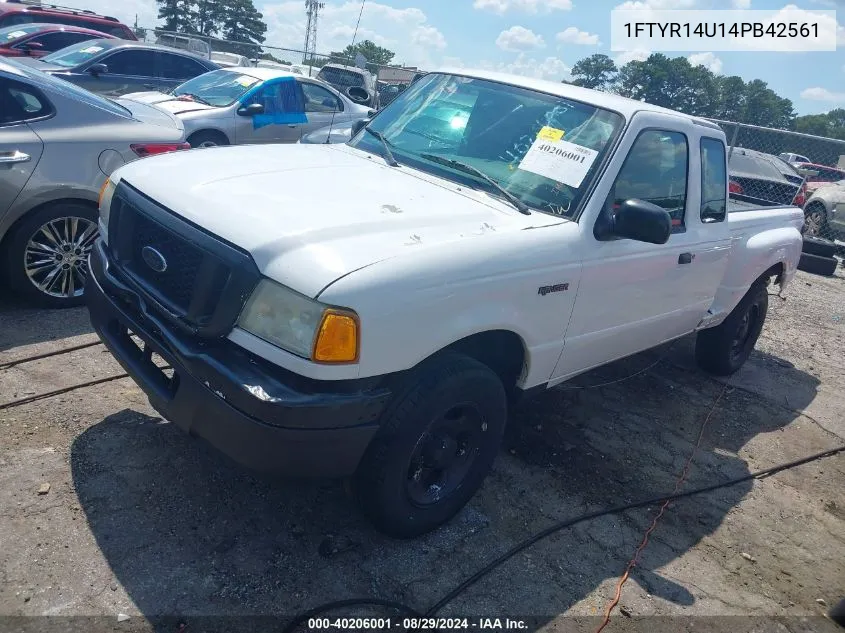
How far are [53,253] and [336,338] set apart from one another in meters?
3.18

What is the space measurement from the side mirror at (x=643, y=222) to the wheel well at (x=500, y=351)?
0.77 meters

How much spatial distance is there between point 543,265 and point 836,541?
2.41 m

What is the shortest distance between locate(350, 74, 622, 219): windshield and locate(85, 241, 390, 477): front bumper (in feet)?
4.85

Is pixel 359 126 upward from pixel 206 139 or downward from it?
upward

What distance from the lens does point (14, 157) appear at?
14.5 feet

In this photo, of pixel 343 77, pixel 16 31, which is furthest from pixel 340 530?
pixel 16 31

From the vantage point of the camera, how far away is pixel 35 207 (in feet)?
14.9

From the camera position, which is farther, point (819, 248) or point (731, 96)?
point (731, 96)

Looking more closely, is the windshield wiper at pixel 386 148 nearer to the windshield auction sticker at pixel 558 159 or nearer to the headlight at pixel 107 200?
the windshield auction sticker at pixel 558 159

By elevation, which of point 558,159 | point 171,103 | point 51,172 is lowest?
point 51,172

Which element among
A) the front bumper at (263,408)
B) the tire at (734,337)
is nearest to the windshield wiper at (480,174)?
the front bumper at (263,408)

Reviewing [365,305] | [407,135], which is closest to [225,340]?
[365,305]

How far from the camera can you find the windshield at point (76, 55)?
10.9 meters

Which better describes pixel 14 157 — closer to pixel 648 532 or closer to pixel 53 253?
pixel 53 253
